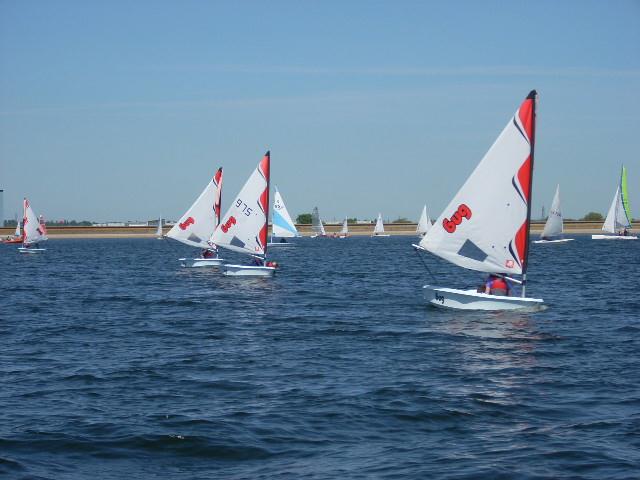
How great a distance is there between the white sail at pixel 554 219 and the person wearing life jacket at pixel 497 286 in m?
86.1

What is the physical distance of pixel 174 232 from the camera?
6575 cm

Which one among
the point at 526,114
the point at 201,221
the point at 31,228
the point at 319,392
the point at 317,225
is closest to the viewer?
the point at 319,392

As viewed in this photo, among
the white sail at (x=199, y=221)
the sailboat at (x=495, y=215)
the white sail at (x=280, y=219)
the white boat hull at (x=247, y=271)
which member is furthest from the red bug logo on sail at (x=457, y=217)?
the white sail at (x=280, y=219)

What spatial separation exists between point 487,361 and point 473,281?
3004 cm

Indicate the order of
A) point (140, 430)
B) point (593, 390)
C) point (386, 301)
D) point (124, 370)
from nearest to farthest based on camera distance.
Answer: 1. point (140, 430)
2. point (593, 390)
3. point (124, 370)
4. point (386, 301)

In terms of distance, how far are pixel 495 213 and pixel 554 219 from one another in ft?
303

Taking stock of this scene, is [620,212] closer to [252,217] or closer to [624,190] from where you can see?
[624,190]

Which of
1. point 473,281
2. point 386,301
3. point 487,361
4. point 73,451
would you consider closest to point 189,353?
point 487,361

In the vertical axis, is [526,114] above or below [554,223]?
above

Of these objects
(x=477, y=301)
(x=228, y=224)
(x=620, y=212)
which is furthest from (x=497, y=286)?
(x=620, y=212)

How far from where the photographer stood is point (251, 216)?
5388 cm

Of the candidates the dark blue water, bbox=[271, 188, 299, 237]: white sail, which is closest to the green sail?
bbox=[271, 188, 299, 237]: white sail

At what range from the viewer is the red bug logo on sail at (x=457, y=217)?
33.5 metres

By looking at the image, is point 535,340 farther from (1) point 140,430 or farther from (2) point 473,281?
(2) point 473,281
